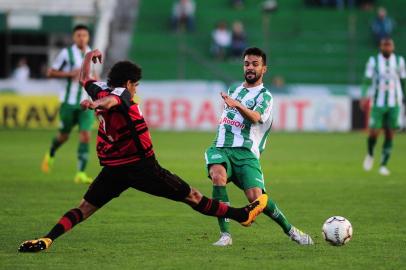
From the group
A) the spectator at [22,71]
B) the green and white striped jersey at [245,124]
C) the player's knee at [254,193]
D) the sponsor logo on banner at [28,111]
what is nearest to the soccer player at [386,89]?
the green and white striped jersey at [245,124]

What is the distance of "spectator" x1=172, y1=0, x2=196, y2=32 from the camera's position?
123 ft

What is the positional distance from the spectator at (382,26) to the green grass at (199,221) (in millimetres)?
14273

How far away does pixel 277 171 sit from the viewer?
1983 centimetres

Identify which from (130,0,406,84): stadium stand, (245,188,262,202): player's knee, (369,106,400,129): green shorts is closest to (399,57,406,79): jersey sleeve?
(369,106,400,129): green shorts

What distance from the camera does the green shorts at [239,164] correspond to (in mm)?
10539

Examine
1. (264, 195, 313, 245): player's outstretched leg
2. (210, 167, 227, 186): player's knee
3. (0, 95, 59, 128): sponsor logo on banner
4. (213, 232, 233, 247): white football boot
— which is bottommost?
(0, 95, 59, 128): sponsor logo on banner

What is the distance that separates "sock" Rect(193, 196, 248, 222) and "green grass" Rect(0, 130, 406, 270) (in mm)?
341

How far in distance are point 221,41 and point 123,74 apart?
26.9 meters

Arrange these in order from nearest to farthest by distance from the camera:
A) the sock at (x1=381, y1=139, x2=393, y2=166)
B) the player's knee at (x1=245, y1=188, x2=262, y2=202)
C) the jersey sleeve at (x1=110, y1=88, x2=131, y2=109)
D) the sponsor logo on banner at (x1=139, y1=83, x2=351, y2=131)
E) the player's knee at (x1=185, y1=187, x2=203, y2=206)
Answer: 1. the jersey sleeve at (x1=110, y1=88, x2=131, y2=109)
2. the player's knee at (x1=185, y1=187, x2=203, y2=206)
3. the player's knee at (x1=245, y1=188, x2=262, y2=202)
4. the sock at (x1=381, y1=139, x2=393, y2=166)
5. the sponsor logo on banner at (x1=139, y1=83, x2=351, y2=131)

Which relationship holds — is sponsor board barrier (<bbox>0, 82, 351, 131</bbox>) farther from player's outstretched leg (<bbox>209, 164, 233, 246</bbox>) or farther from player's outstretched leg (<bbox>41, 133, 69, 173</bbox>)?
player's outstretched leg (<bbox>209, 164, 233, 246</bbox>)

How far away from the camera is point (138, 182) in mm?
9781

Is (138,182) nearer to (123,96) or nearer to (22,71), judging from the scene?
(123,96)

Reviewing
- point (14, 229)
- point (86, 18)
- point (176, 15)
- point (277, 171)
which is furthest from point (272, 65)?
point (14, 229)

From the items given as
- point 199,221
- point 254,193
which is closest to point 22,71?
point 199,221
